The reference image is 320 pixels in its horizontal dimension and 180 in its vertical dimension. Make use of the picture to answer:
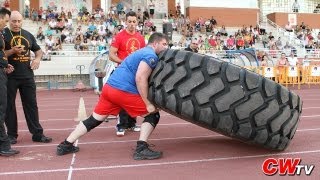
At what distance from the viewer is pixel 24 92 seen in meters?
6.01

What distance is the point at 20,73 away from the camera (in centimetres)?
589

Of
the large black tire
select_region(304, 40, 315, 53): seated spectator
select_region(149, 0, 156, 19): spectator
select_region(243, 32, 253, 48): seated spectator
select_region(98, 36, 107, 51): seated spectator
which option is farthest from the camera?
select_region(149, 0, 156, 19): spectator

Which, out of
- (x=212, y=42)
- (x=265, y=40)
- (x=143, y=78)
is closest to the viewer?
(x=143, y=78)

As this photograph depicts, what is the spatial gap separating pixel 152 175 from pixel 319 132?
336 centimetres

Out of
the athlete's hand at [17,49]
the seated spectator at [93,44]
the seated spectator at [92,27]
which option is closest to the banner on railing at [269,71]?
the seated spectator at [93,44]

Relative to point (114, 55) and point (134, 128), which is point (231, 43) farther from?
point (114, 55)

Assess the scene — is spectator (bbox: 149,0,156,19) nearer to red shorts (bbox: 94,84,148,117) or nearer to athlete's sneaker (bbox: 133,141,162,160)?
red shorts (bbox: 94,84,148,117)

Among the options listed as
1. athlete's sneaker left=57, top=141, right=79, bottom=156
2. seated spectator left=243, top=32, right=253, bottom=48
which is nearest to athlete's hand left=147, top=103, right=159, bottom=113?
athlete's sneaker left=57, top=141, right=79, bottom=156

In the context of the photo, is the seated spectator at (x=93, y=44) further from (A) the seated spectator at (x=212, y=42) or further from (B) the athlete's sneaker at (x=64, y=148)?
(B) the athlete's sneaker at (x=64, y=148)

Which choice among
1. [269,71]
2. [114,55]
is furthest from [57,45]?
[114,55]

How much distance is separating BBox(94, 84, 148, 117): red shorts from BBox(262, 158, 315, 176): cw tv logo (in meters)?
1.55

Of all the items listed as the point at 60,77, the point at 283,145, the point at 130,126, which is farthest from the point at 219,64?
Answer: the point at 60,77

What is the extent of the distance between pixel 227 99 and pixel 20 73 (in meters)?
2.84

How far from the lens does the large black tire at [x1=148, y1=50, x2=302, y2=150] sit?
4852 millimetres
